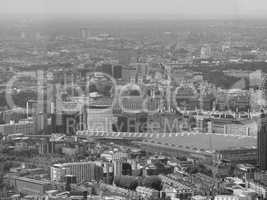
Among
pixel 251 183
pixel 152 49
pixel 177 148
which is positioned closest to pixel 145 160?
pixel 177 148

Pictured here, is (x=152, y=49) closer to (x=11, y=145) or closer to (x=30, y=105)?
(x=30, y=105)

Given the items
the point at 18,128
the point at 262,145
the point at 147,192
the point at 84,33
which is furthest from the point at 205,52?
the point at 147,192

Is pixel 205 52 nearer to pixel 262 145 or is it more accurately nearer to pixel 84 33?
pixel 84 33

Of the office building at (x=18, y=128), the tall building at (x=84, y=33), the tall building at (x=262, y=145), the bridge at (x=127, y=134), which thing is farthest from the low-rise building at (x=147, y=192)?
the tall building at (x=84, y=33)

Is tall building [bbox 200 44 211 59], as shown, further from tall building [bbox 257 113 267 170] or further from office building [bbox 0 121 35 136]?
tall building [bbox 257 113 267 170]

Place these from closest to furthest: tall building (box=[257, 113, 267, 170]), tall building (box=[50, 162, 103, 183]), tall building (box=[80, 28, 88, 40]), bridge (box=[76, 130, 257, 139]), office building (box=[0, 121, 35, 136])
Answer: tall building (box=[50, 162, 103, 183]), tall building (box=[257, 113, 267, 170]), bridge (box=[76, 130, 257, 139]), office building (box=[0, 121, 35, 136]), tall building (box=[80, 28, 88, 40])

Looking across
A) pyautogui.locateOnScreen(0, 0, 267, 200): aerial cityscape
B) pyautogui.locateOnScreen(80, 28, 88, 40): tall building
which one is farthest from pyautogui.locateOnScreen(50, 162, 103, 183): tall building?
pyautogui.locateOnScreen(80, 28, 88, 40): tall building

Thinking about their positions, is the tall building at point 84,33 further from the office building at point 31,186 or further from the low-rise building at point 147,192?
the low-rise building at point 147,192

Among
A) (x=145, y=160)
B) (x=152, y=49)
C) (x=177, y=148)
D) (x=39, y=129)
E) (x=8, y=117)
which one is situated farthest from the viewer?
(x=152, y=49)
